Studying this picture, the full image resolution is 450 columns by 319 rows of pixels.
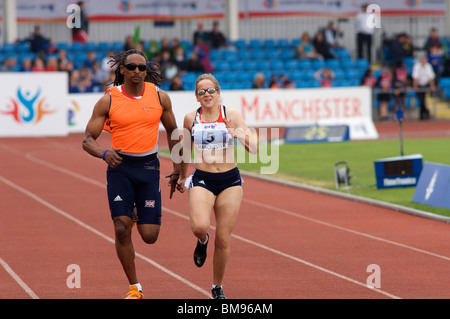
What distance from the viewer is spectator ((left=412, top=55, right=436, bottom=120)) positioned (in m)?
32.7

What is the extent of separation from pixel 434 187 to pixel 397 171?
212 cm

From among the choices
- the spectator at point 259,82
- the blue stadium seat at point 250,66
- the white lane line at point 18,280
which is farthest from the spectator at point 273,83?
the white lane line at point 18,280

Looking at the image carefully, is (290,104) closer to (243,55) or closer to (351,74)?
(351,74)

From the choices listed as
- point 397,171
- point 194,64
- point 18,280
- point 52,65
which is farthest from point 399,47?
point 18,280

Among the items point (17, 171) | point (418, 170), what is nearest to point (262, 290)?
point (418, 170)

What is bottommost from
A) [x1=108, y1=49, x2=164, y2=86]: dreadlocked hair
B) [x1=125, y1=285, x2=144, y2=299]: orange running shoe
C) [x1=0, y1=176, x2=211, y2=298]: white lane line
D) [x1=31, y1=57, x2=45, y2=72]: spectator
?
[x1=0, y1=176, x2=211, y2=298]: white lane line

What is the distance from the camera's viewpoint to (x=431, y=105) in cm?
3497

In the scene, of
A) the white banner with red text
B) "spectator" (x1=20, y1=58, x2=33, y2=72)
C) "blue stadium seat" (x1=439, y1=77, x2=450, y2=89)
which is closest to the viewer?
"spectator" (x1=20, y1=58, x2=33, y2=72)

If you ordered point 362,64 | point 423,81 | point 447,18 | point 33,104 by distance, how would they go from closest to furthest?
1. point 33,104
2. point 423,81
3. point 362,64
4. point 447,18

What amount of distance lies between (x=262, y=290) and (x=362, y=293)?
2.93 feet

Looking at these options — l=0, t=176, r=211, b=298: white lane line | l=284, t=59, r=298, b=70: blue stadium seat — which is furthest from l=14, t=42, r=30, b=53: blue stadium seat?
l=0, t=176, r=211, b=298: white lane line

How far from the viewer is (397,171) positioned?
16047 millimetres

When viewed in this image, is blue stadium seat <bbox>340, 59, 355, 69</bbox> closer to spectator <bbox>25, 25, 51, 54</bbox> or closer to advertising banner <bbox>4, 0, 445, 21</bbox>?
advertising banner <bbox>4, 0, 445, 21</bbox>

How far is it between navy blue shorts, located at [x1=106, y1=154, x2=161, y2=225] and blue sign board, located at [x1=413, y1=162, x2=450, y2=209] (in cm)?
651
